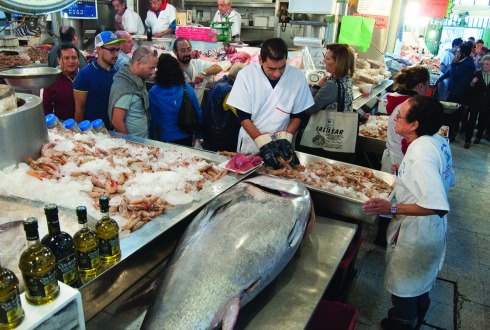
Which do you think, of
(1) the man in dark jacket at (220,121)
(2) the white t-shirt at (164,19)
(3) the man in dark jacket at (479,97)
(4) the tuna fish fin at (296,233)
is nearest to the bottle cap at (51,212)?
(4) the tuna fish fin at (296,233)

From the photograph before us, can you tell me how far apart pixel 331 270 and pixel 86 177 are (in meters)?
1.72

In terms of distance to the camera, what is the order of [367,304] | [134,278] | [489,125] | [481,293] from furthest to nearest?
[489,125] < [481,293] < [367,304] < [134,278]

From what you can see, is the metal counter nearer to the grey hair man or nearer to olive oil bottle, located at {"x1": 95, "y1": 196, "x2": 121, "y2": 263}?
olive oil bottle, located at {"x1": 95, "y1": 196, "x2": 121, "y2": 263}

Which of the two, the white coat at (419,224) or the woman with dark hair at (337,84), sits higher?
the woman with dark hair at (337,84)

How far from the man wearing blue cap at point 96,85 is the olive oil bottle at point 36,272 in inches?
130

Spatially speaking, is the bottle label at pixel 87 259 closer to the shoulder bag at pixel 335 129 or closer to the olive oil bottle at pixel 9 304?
the olive oil bottle at pixel 9 304

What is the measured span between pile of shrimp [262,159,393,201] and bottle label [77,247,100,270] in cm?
175

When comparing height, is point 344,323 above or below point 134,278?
below

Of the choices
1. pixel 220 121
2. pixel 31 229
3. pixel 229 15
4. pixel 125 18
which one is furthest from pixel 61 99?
pixel 229 15

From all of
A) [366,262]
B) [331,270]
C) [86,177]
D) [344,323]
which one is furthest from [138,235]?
[366,262]

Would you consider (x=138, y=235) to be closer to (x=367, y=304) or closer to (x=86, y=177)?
(x=86, y=177)

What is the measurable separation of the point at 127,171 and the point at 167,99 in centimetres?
168

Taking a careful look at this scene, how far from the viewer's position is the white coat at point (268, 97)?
3795mm

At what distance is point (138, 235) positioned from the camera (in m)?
2.03
